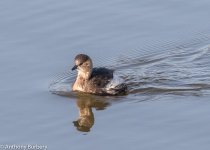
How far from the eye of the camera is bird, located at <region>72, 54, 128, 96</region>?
710 inches

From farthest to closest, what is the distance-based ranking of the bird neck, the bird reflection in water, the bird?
the bird neck
the bird
the bird reflection in water

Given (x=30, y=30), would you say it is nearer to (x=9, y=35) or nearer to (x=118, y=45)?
(x=9, y=35)

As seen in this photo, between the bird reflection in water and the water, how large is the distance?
0.07 ft

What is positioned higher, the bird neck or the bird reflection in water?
the bird neck

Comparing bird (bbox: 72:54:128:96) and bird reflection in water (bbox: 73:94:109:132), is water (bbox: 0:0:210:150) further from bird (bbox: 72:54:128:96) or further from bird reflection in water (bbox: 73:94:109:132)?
bird (bbox: 72:54:128:96)

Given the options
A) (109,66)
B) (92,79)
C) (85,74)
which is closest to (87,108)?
(92,79)

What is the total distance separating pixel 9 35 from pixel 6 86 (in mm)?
2435

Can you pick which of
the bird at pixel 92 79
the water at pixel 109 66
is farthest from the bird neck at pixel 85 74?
the water at pixel 109 66

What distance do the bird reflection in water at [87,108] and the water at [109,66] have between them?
0.07 feet

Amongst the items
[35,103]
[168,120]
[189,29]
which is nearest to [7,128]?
[35,103]

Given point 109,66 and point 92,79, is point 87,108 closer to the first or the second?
point 92,79

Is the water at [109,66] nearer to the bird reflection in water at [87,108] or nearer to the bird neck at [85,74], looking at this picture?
the bird reflection in water at [87,108]

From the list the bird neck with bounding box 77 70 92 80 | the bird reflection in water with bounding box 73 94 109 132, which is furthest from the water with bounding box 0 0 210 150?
the bird neck with bounding box 77 70 92 80

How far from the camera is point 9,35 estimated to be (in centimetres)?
1992
